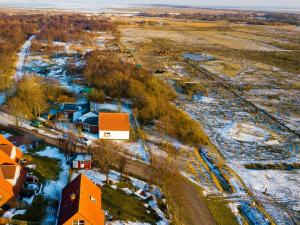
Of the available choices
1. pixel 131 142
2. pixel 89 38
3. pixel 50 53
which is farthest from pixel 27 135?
pixel 89 38

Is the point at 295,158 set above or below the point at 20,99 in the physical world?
below

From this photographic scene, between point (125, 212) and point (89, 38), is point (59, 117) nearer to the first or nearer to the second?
point (125, 212)

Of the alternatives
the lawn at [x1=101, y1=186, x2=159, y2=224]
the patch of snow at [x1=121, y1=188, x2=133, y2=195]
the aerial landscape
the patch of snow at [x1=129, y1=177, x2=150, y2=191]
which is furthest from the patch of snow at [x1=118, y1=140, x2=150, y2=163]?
the lawn at [x1=101, y1=186, x2=159, y2=224]

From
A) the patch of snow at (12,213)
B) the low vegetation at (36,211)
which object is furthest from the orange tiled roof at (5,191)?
the low vegetation at (36,211)

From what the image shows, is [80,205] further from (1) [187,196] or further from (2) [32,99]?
(2) [32,99]

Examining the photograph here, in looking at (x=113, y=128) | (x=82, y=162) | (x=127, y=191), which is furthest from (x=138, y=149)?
(x=127, y=191)

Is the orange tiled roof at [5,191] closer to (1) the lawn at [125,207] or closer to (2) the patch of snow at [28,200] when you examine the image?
(2) the patch of snow at [28,200]

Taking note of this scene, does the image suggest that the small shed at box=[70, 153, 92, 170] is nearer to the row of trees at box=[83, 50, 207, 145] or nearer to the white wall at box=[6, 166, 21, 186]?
the white wall at box=[6, 166, 21, 186]
